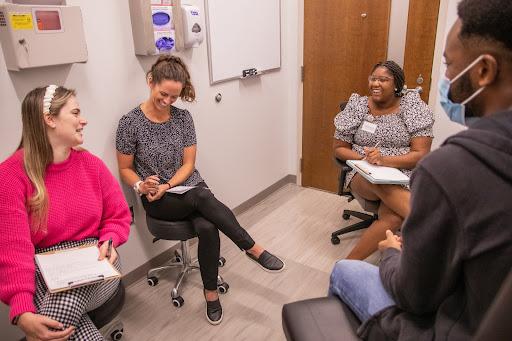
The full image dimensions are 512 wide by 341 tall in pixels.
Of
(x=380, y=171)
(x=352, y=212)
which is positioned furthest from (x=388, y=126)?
(x=352, y=212)

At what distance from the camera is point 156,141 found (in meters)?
2.08

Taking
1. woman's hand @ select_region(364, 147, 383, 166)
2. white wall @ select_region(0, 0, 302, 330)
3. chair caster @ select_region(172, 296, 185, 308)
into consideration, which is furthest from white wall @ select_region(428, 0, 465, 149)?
chair caster @ select_region(172, 296, 185, 308)

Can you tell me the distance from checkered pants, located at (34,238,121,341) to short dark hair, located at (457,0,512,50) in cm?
140

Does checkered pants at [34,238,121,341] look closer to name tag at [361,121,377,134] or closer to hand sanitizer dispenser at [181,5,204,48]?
hand sanitizer dispenser at [181,5,204,48]

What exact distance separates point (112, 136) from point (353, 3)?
2022 mm

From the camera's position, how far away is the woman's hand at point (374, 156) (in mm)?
2303

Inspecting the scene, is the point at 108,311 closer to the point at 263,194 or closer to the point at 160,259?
the point at 160,259

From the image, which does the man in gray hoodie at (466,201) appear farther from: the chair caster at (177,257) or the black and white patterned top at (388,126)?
the chair caster at (177,257)

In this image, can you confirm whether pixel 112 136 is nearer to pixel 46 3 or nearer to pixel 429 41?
pixel 46 3

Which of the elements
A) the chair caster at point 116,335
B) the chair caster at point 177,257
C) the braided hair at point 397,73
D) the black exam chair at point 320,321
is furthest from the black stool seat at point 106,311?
the braided hair at point 397,73

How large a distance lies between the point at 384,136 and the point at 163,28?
56.7 inches

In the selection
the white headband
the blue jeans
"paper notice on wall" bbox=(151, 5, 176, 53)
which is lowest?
the blue jeans

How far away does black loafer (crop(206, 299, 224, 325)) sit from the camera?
79.6 inches

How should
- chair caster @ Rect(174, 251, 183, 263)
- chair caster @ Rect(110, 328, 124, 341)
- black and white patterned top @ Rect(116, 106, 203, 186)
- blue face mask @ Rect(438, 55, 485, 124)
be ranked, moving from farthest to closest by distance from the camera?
chair caster @ Rect(174, 251, 183, 263), black and white patterned top @ Rect(116, 106, 203, 186), chair caster @ Rect(110, 328, 124, 341), blue face mask @ Rect(438, 55, 485, 124)
